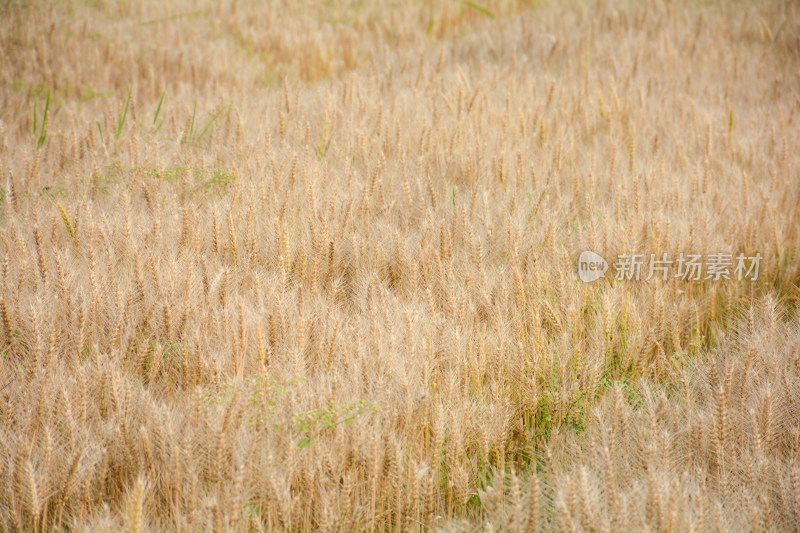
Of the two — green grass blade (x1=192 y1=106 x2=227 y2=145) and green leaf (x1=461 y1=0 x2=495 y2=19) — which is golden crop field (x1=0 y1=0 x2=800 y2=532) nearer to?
green grass blade (x1=192 y1=106 x2=227 y2=145)

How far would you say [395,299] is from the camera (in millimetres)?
2332

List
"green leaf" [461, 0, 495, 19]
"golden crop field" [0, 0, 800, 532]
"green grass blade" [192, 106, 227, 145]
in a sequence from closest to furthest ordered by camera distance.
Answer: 1. "golden crop field" [0, 0, 800, 532]
2. "green grass blade" [192, 106, 227, 145]
3. "green leaf" [461, 0, 495, 19]

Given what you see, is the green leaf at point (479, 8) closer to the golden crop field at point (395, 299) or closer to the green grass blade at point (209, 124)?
the golden crop field at point (395, 299)

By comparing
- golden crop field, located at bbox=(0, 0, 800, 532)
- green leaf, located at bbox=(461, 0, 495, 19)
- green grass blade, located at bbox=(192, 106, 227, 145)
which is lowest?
golden crop field, located at bbox=(0, 0, 800, 532)

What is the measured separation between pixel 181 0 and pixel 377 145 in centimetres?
448

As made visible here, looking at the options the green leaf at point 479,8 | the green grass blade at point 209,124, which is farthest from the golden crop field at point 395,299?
the green leaf at point 479,8

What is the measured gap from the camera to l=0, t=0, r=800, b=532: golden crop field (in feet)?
5.47

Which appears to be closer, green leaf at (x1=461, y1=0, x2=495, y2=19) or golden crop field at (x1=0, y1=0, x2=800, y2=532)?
golden crop field at (x1=0, y1=0, x2=800, y2=532)

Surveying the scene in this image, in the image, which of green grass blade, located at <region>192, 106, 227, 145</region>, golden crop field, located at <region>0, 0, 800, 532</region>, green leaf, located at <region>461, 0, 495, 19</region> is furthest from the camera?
green leaf, located at <region>461, 0, 495, 19</region>

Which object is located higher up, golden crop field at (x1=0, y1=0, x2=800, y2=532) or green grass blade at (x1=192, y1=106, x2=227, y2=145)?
green grass blade at (x1=192, y1=106, x2=227, y2=145)

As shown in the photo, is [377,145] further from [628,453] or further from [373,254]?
[628,453]

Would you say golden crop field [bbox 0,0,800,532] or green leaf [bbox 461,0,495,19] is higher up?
green leaf [bbox 461,0,495,19]

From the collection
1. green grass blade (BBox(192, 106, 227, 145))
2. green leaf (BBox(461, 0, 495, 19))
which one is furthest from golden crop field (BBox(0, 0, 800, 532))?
green leaf (BBox(461, 0, 495, 19))

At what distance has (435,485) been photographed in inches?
70.9
